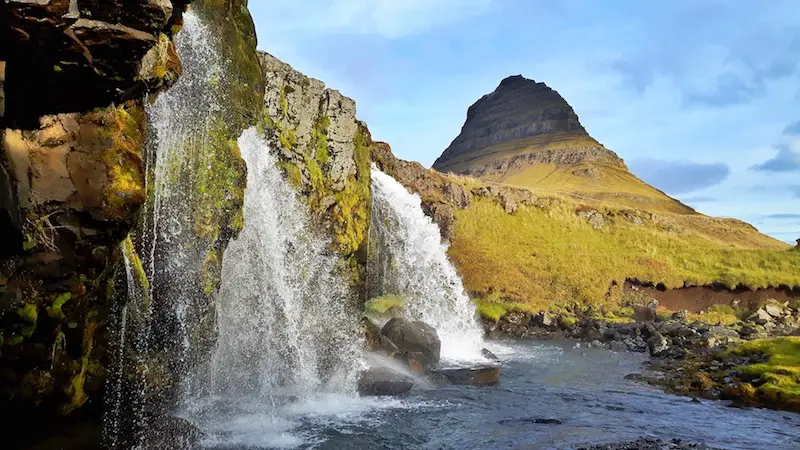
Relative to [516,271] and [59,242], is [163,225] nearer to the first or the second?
[59,242]

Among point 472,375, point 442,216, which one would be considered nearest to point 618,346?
point 472,375

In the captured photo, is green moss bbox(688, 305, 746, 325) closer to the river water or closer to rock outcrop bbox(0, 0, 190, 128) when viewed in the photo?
the river water

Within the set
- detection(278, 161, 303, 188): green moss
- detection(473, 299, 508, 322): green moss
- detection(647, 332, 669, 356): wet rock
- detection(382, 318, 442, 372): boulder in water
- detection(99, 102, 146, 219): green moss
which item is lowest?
detection(647, 332, 669, 356): wet rock

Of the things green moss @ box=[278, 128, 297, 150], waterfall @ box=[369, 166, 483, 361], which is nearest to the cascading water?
green moss @ box=[278, 128, 297, 150]

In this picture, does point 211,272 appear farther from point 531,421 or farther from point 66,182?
point 531,421

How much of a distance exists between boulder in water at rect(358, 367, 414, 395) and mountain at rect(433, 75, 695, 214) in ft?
299

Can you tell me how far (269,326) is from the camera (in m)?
20.5

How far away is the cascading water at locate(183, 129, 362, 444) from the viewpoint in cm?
1878

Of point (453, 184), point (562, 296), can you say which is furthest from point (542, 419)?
point (453, 184)

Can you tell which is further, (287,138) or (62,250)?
(287,138)

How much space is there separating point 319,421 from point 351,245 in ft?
41.2

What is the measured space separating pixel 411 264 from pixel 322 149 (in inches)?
516

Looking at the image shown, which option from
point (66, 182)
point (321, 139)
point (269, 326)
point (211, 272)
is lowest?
point (269, 326)

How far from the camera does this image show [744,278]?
1993 inches
